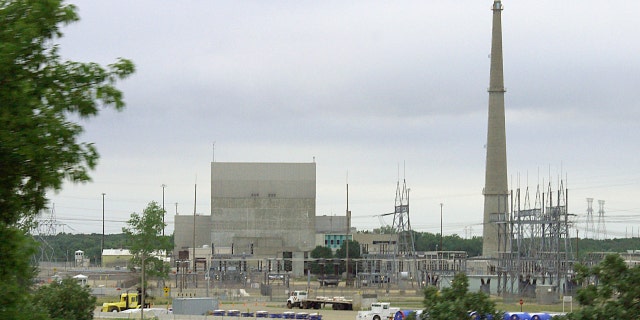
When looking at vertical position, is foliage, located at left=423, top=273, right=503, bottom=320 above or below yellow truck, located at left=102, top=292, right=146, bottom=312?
above

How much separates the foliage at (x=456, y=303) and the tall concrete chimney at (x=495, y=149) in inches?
3967

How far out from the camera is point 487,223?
130 meters

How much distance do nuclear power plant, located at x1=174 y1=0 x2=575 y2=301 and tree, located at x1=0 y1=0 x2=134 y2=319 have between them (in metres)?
79.2

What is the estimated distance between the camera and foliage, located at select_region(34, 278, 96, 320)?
46.2 metres

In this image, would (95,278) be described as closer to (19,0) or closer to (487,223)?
(487,223)

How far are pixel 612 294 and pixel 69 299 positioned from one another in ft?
91.8

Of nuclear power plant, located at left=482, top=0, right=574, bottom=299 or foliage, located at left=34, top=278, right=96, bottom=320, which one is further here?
nuclear power plant, located at left=482, top=0, right=574, bottom=299

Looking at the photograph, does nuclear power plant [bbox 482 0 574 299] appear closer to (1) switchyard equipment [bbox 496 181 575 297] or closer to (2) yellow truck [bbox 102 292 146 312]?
(1) switchyard equipment [bbox 496 181 575 297]

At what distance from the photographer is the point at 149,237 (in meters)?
79.4

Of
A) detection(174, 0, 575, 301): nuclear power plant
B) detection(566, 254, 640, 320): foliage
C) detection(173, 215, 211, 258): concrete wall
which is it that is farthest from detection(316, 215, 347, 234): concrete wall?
detection(566, 254, 640, 320): foliage

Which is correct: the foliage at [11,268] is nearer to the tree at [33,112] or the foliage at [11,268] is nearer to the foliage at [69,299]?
the tree at [33,112]

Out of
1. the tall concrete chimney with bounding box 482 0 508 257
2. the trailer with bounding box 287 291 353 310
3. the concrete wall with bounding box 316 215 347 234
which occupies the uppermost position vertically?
the tall concrete chimney with bounding box 482 0 508 257

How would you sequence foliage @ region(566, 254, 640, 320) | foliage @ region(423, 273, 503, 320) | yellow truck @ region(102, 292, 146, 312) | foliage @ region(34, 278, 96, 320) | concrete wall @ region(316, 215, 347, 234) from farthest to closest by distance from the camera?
concrete wall @ region(316, 215, 347, 234) → yellow truck @ region(102, 292, 146, 312) → foliage @ region(34, 278, 96, 320) → foliage @ region(423, 273, 503, 320) → foliage @ region(566, 254, 640, 320)

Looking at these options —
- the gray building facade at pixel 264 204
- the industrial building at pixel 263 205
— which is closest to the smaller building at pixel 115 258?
the industrial building at pixel 263 205
